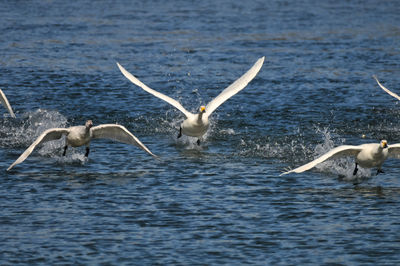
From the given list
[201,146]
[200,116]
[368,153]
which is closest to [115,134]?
[200,116]

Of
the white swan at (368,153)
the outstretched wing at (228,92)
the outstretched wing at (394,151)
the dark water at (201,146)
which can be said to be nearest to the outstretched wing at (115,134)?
the dark water at (201,146)

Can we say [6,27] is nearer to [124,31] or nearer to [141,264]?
[124,31]

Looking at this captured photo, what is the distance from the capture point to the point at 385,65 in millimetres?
33750

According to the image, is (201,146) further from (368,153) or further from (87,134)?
(368,153)

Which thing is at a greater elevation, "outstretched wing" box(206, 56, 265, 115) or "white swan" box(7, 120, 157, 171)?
"outstretched wing" box(206, 56, 265, 115)

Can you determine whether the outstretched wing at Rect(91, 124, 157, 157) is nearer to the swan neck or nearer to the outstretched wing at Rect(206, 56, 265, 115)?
the swan neck

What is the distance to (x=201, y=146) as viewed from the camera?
2241 cm

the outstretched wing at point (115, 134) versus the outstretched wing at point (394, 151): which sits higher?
the outstretched wing at point (115, 134)

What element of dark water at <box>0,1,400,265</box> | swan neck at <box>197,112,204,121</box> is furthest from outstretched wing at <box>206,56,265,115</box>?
dark water at <box>0,1,400,265</box>

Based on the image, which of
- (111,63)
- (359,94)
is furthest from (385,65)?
(111,63)

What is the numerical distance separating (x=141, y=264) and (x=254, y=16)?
3526cm

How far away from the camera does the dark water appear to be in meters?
14.9

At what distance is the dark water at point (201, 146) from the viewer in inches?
586

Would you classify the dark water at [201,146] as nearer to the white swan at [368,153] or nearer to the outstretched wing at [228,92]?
the white swan at [368,153]
